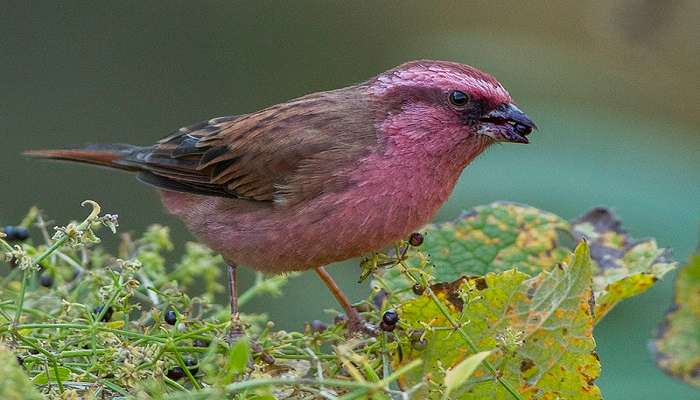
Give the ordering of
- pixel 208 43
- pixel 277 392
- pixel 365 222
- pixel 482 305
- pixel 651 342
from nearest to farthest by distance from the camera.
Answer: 1. pixel 277 392
2. pixel 482 305
3. pixel 651 342
4. pixel 365 222
5. pixel 208 43

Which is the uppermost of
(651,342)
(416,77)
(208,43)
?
(208,43)

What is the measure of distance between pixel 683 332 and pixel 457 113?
144 cm

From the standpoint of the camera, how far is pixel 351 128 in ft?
15.7

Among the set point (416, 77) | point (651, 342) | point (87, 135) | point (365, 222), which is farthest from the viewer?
point (87, 135)

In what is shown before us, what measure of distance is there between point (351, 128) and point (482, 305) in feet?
5.13

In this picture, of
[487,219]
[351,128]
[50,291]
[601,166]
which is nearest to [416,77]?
[351,128]

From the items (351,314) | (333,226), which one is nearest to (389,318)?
(351,314)

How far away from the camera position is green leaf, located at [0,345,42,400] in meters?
2.13

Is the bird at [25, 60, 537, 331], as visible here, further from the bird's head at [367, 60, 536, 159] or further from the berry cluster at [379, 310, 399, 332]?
the berry cluster at [379, 310, 399, 332]

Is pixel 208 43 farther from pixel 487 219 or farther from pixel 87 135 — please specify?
pixel 487 219

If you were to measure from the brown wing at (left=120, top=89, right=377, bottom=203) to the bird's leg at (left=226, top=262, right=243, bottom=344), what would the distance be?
363 mm

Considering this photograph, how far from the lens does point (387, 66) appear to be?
39.1 feet

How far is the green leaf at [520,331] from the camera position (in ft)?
10.8

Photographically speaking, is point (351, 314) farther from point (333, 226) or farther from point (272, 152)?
point (272, 152)
